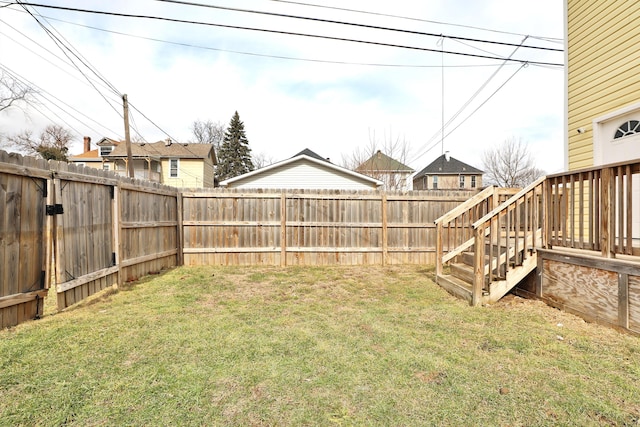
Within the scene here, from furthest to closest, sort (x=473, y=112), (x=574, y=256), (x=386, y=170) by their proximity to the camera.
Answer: (x=386, y=170) < (x=473, y=112) < (x=574, y=256)

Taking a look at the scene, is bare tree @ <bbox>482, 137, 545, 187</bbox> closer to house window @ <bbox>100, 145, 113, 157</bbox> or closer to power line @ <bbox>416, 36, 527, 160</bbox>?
power line @ <bbox>416, 36, 527, 160</bbox>

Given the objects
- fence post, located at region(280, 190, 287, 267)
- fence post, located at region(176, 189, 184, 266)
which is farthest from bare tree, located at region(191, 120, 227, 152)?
fence post, located at region(280, 190, 287, 267)

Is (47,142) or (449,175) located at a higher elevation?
(47,142)

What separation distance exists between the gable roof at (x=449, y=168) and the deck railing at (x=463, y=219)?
25.2m

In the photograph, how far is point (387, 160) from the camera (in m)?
17.5

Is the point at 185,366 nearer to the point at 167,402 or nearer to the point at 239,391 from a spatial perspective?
the point at 167,402

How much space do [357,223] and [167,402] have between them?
572cm

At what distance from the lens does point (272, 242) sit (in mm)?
7023

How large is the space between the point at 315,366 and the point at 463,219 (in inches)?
231

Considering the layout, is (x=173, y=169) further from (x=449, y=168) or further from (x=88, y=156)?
(x=449, y=168)

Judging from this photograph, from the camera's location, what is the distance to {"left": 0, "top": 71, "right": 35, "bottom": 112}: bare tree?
725 inches

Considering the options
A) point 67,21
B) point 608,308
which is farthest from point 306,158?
point 608,308

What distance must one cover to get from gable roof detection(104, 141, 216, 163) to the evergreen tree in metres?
9.11

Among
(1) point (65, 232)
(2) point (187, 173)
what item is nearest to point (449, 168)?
(2) point (187, 173)
